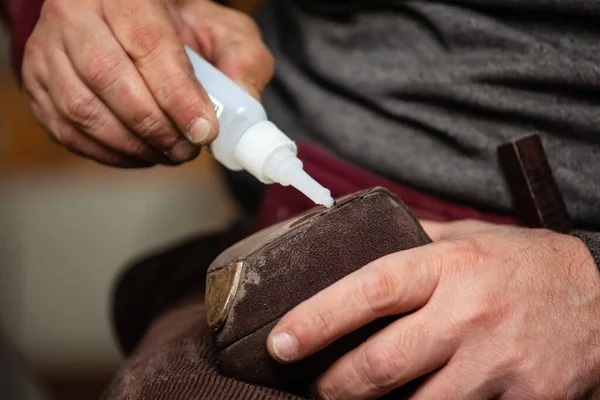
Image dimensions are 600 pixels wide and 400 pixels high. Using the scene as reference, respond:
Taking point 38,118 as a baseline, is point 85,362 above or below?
below

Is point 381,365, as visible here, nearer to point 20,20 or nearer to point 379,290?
point 379,290

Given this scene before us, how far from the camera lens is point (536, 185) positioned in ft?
1.78

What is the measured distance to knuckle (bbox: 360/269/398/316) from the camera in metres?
0.39

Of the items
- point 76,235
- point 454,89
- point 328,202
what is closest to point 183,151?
point 328,202

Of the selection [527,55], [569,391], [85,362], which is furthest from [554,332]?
[85,362]

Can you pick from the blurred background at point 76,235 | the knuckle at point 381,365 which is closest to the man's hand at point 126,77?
the knuckle at point 381,365

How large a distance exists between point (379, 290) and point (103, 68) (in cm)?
27

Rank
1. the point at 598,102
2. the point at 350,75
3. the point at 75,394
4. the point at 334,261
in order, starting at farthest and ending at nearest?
the point at 75,394, the point at 350,75, the point at 598,102, the point at 334,261

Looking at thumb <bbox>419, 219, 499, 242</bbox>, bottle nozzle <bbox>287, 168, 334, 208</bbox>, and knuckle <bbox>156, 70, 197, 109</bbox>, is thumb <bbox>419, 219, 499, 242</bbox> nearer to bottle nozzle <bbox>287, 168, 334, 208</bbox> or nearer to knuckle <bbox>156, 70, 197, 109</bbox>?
bottle nozzle <bbox>287, 168, 334, 208</bbox>

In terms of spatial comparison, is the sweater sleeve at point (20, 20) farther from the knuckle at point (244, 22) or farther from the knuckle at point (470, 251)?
the knuckle at point (470, 251)

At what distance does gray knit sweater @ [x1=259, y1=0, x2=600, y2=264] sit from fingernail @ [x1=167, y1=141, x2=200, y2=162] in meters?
0.20

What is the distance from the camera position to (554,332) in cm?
42

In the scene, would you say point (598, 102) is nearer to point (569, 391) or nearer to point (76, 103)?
point (569, 391)

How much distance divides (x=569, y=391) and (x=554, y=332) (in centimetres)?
4
